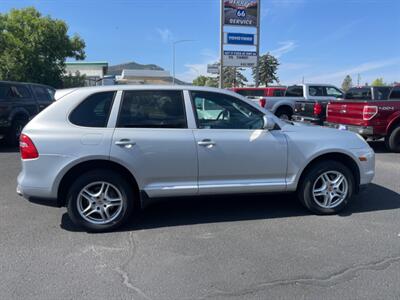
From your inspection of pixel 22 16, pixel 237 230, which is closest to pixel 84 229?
pixel 237 230

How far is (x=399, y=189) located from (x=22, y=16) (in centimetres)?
2922

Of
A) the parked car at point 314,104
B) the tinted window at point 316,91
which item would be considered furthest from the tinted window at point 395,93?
the tinted window at point 316,91

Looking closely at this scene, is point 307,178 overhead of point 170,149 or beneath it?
beneath

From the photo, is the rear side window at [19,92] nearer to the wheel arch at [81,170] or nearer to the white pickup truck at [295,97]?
the wheel arch at [81,170]

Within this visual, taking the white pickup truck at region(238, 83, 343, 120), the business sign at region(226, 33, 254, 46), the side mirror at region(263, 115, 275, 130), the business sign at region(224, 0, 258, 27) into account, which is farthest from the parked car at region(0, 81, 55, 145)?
the business sign at region(224, 0, 258, 27)

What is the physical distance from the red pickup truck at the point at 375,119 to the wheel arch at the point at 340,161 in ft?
13.0

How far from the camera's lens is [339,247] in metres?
3.84

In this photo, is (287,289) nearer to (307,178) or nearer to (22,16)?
(307,178)

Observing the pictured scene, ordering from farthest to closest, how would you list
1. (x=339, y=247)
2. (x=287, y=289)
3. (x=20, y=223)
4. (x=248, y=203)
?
(x=248, y=203) < (x=20, y=223) < (x=339, y=247) < (x=287, y=289)

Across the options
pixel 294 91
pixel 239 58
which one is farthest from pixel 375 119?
pixel 239 58

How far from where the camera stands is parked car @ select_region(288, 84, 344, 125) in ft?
38.3

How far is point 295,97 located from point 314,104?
436 centimetres

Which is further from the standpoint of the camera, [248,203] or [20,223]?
[248,203]

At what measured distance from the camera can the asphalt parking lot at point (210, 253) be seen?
10.0 feet
